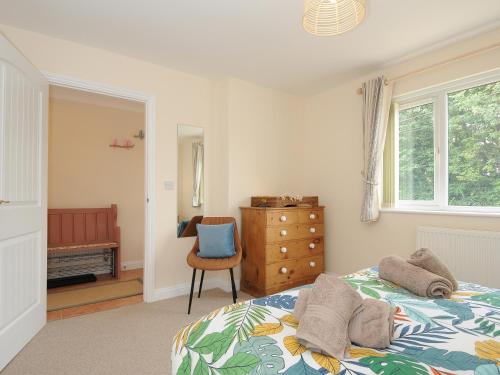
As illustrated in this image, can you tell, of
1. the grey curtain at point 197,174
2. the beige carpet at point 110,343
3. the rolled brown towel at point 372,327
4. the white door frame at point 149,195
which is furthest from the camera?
the grey curtain at point 197,174

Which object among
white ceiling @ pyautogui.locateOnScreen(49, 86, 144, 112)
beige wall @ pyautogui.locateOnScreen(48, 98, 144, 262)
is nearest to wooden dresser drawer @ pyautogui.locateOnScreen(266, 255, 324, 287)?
beige wall @ pyautogui.locateOnScreen(48, 98, 144, 262)

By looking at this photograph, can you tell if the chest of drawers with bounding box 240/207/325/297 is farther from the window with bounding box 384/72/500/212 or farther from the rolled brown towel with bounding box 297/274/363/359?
the rolled brown towel with bounding box 297/274/363/359

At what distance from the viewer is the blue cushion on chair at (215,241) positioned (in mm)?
2822

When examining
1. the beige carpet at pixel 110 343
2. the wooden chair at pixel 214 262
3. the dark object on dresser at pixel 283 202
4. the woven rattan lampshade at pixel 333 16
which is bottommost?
the beige carpet at pixel 110 343

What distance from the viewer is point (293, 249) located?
3.16 metres

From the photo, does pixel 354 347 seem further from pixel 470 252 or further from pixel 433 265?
pixel 470 252

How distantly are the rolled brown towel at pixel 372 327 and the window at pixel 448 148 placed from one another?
210 cm

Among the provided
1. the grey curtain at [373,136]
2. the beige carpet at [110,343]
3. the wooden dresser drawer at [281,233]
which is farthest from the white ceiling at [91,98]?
the grey curtain at [373,136]

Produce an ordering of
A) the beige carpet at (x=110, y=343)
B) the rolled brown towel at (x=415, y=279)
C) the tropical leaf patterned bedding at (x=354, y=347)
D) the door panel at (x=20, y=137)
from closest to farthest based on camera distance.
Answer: the tropical leaf patterned bedding at (x=354, y=347), the rolled brown towel at (x=415, y=279), the beige carpet at (x=110, y=343), the door panel at (x=20, y=137)

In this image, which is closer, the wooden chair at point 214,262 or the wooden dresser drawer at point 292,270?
the wooden chair at point 214,262

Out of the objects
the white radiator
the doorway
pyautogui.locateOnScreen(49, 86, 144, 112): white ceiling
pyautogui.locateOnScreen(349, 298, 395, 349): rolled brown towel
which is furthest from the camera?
pyautogui.locateOnScreen(49, 86, 144, 112): white ceiling

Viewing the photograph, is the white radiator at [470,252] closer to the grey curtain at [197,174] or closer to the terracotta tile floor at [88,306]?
the grey curtain at [197,174]

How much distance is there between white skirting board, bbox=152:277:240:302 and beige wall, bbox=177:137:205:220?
0.77 m

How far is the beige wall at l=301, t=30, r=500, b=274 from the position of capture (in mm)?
2492
